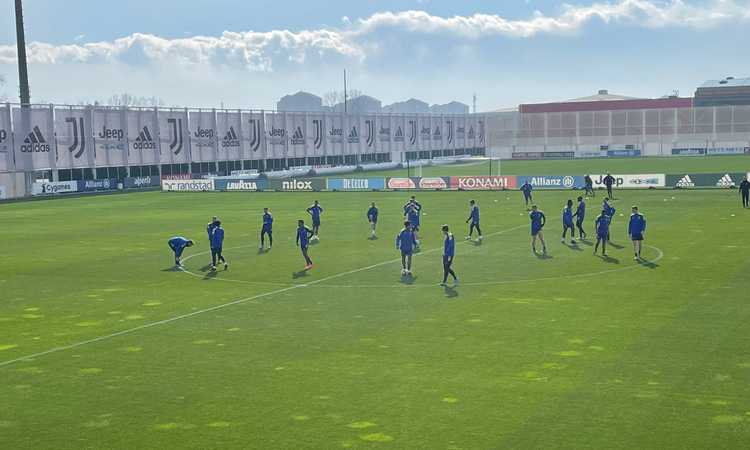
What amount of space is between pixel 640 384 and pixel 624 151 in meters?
140

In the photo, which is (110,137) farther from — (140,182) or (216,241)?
(216,241)

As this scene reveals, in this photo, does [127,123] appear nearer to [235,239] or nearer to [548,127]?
[235,239]

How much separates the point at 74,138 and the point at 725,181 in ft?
196

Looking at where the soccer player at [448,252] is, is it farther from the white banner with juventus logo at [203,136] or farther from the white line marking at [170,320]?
the white banner with juventus logo at [203,136]

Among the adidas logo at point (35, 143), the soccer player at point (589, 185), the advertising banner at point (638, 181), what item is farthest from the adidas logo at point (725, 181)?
the adidas logo at point (35, 143)

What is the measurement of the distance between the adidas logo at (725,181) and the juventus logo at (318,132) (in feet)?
224

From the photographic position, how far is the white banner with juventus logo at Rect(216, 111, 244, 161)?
104 meters

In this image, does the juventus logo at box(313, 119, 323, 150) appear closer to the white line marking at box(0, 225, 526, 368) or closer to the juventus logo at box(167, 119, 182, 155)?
the juventus logo at box(167, 119, 182, 155)

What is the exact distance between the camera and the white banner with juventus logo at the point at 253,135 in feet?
353

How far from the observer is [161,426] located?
13.0m

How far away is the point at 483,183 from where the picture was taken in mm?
69812

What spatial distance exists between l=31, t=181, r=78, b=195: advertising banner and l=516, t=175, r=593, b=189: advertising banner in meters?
43.1

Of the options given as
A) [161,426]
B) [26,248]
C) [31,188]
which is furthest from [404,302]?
[31,188]

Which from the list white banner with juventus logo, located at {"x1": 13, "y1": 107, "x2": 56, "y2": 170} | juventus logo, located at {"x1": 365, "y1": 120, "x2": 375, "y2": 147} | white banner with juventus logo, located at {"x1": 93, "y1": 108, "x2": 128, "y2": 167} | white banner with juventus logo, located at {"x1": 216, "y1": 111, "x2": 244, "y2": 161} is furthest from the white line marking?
juventus logo, located at {"x1": 365, "y1": 120, "x2": 375, "y2": 147}
